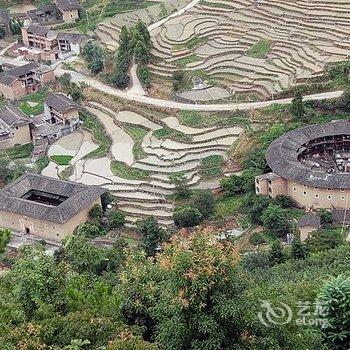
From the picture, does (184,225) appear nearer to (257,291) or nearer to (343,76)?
(343,76)

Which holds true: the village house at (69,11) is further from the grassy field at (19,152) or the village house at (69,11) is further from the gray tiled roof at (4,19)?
the grassy field at (19,152)

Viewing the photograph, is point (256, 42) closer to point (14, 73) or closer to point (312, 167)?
point (312, 167)

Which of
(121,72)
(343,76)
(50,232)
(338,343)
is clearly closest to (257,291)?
(338,343)

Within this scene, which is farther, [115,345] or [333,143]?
[333,143]

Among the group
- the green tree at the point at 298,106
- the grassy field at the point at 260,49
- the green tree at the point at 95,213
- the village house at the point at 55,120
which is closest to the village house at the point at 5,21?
the village house at the point at 55,120

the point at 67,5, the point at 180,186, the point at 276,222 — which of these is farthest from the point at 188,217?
the point at 67,5

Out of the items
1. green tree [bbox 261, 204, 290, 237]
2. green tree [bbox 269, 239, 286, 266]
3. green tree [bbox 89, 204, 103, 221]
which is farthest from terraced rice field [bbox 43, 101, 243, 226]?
green tree [bbox 269, 239, 286, 266]

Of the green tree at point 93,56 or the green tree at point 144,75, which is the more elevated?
the green tree at point 144,75
